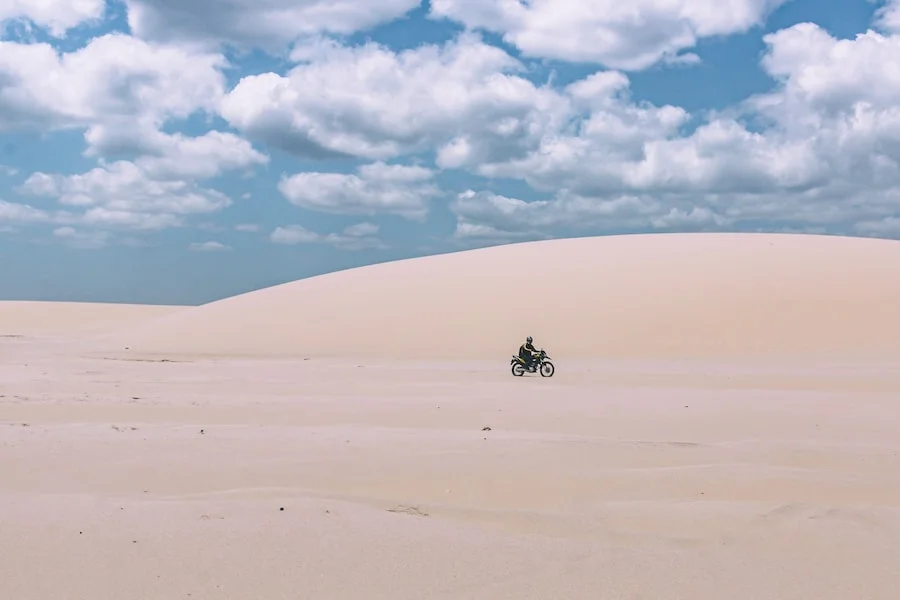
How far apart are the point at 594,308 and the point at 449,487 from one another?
24.6 metres

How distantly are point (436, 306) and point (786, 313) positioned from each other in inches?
503

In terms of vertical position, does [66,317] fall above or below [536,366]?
above

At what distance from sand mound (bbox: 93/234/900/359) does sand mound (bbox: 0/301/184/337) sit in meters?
21.4

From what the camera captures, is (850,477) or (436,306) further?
(436,306)

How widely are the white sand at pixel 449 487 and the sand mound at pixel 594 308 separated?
887cm

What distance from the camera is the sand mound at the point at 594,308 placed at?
26.0 m

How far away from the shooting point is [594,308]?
99.0ft

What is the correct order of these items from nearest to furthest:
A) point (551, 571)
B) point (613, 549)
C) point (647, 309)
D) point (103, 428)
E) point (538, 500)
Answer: point (551, 571) → point (613, 549) → point (538, 500) → point (103, 428) → point (647, 309)

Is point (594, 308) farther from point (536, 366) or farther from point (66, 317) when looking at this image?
point (66, 317)

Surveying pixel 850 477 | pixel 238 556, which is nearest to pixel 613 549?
pixel 238 556

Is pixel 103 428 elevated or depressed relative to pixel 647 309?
depressed

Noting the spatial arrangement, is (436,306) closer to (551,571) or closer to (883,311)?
(883,311)

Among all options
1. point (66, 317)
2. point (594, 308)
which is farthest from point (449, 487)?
point (66, 317)

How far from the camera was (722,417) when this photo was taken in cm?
1033
